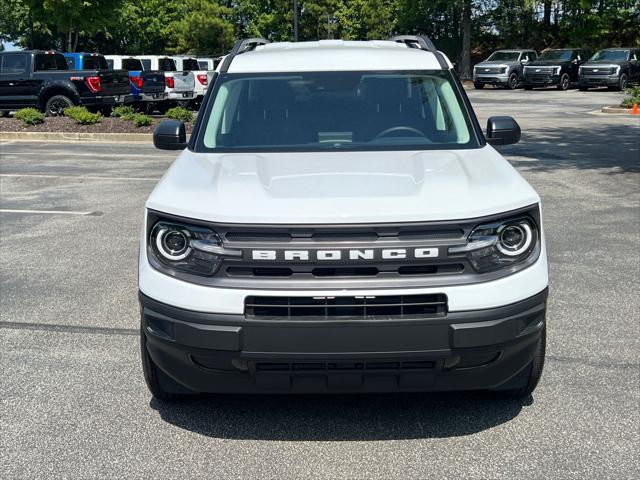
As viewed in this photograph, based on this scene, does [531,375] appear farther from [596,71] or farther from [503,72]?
[503,72]

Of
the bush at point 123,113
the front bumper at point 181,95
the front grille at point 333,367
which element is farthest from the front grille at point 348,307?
the front bumper at point 181,95

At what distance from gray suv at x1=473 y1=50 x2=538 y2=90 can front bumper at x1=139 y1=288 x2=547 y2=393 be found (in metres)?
37.5

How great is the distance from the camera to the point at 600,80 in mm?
35281

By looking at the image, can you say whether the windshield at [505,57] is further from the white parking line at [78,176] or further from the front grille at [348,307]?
the front grille at [348,307]

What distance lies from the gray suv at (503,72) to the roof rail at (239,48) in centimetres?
3477

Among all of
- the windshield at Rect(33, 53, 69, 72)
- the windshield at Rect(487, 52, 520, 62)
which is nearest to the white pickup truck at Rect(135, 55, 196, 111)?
the windshield at Rect(33, 53, 69, 72)

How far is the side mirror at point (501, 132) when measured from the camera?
5.29 m

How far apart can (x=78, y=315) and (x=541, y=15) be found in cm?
5577

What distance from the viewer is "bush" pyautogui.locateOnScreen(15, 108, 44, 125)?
2019 cm

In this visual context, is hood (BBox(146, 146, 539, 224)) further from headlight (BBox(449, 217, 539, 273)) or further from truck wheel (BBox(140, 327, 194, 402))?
truck wheel (BBox(140, 327, 194, 402))

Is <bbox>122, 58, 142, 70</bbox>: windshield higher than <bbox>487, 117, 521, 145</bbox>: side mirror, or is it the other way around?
<bbox>122, 58, 142, 70</bbox>: windshield

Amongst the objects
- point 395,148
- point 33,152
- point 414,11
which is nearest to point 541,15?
point 414,11

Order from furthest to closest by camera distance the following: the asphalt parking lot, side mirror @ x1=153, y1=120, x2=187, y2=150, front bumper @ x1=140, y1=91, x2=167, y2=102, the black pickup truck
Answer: front bumper @ x1=140, y1=91, x2=167, y2=102
the black pickup truck
side mirror @ x1=153, y1=120, x2=187, y2=150
the asphalt parking lot

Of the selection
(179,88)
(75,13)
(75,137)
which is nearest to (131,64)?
(179,88)
